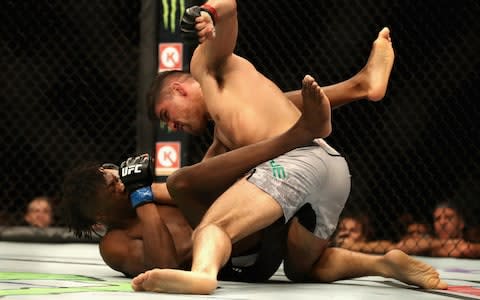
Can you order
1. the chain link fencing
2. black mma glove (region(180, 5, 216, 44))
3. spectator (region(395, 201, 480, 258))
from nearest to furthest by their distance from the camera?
black mma glove (region(180, 5, 216, 44)) < spectator (region(395, 201, 480, 258)) < the chain link fencing

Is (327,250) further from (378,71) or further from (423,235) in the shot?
(423,235)

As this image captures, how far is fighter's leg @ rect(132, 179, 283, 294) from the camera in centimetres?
157

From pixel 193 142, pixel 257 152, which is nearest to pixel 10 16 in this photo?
pixel 193 142

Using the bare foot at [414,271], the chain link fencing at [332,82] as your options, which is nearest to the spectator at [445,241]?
the chain link fencing at [332,82]

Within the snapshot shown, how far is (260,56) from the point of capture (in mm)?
3736

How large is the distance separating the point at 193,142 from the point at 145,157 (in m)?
→ 1.72

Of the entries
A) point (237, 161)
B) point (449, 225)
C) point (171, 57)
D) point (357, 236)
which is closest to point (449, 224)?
point (449, 225)

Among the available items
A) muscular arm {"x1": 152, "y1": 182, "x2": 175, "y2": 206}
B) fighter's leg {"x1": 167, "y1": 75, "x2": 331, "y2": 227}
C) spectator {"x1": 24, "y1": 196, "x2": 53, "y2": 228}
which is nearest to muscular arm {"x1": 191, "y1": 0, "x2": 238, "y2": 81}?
fighter's leg {"x1": 167, "y1": 75, "x2": 331, "y2": 227}

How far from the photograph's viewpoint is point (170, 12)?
3445mm

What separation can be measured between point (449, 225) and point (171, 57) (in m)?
1.32

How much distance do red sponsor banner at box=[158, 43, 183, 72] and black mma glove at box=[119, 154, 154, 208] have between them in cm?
146

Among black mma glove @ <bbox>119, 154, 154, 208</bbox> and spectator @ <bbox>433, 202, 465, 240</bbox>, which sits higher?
black mma glove @ <bbox>119, 154, 154, 208</bbox>

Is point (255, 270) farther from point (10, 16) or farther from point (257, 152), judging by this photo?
point (10, 16)

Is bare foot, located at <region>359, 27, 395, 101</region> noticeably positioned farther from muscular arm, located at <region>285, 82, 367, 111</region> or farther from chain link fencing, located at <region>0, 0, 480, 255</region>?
chain link fencing, located at <region>0, 0, 480, 255</region>
